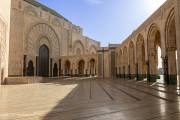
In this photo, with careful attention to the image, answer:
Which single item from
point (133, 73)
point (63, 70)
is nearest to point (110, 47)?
point (63, 70)

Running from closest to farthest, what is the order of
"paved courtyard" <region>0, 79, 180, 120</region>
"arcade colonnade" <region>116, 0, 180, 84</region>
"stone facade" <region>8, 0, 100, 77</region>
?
"paved courtyard" <region>0, 79, 180, 120</region>
"arcade colonnade" <region>116, 0, 180, 84</region>
"stone facade" <region>8, 0, 100, 77</region>

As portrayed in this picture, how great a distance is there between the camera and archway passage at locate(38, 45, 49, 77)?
29.3 m

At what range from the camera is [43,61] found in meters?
29.8

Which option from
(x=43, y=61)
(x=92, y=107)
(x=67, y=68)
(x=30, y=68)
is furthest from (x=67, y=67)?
(x=92, y=107)

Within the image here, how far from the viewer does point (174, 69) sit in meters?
11.2

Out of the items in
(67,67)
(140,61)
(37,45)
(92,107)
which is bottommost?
(92,107)

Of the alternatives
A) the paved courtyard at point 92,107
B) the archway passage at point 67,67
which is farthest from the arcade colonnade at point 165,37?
the archway passage at point 67,67

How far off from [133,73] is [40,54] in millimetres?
15529

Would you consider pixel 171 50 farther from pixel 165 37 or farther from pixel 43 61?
pixel 43 61

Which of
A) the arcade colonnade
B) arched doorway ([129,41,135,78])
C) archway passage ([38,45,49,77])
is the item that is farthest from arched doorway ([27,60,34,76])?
the arcade colonnade

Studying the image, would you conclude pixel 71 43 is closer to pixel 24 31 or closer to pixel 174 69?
pixel 24 31

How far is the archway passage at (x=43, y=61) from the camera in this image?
96.2 feet

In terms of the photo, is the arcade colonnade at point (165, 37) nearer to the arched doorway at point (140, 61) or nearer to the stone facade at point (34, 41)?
the arched doorway at point (140, 61)

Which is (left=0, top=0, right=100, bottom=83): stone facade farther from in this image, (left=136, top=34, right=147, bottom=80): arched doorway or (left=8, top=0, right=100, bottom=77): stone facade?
(left=136, top=34, right=147, bottom=80): arched doorway
